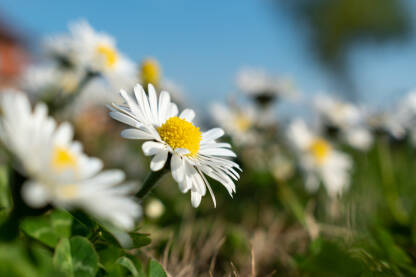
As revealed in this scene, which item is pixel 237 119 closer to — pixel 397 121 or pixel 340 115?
Answer: pixel 340 115

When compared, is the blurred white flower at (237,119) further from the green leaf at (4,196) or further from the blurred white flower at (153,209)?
the green leaf at (4,196)

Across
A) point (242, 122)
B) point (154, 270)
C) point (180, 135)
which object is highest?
point (242, 122)

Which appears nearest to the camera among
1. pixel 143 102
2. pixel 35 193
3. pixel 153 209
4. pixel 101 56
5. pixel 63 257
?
pixel 35 193

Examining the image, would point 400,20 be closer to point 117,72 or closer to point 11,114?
point 117,72

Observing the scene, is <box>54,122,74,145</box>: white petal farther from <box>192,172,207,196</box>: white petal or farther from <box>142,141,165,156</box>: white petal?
<box>192,172,207,196</box>: white petal

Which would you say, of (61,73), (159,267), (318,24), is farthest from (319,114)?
(318,24)

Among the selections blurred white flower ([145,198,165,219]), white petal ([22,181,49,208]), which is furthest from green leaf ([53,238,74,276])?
blurred white flower ([145,198,165,219])

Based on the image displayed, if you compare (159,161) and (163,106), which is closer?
(159,161)

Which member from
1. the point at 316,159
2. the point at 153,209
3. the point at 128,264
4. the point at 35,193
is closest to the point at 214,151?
the point at 128,264
